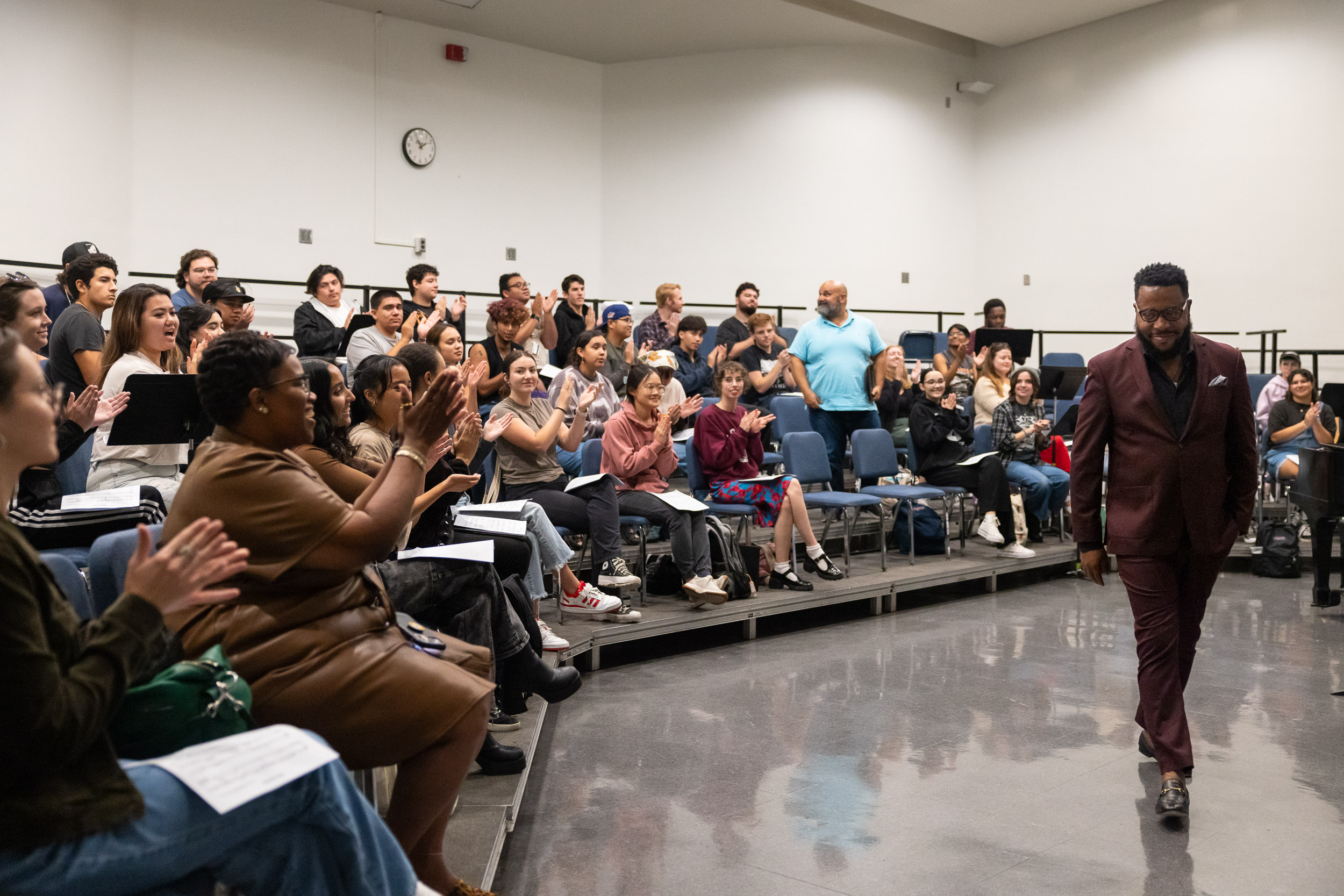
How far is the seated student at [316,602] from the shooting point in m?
1.99

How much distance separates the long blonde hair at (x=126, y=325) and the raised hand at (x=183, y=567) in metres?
2.74

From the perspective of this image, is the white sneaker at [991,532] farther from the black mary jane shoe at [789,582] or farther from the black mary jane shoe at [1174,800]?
the black mary jane shoe at [1174,800]

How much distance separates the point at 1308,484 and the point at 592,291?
7507 mm

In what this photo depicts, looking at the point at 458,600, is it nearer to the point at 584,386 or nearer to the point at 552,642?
the point at 552,642

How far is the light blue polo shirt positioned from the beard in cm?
403

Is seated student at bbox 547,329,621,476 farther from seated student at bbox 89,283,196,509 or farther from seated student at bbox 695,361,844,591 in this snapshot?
seated student at bbox 89,283,196,509

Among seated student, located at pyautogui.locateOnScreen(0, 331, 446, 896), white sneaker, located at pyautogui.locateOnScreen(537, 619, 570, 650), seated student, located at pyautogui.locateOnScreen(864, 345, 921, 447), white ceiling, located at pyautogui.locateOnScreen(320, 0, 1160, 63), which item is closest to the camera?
seated student, located at pyautogui.locateOnScreen(0, 331, 446, 896)

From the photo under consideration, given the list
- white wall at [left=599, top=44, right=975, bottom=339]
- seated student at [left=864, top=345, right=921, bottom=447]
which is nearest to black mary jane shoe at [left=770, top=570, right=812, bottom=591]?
seated student at [left=864, top=345, right=921, bottom=447]

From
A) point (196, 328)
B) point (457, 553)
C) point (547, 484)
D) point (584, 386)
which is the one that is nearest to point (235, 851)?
point (457, 553)

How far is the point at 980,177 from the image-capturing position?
12906 mm

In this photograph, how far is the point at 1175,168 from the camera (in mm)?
11227

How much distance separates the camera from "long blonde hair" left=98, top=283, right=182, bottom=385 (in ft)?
13.0

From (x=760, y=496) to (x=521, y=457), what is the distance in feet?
4.89

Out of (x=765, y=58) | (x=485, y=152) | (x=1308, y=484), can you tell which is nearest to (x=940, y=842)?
(x=1308, y=484)
